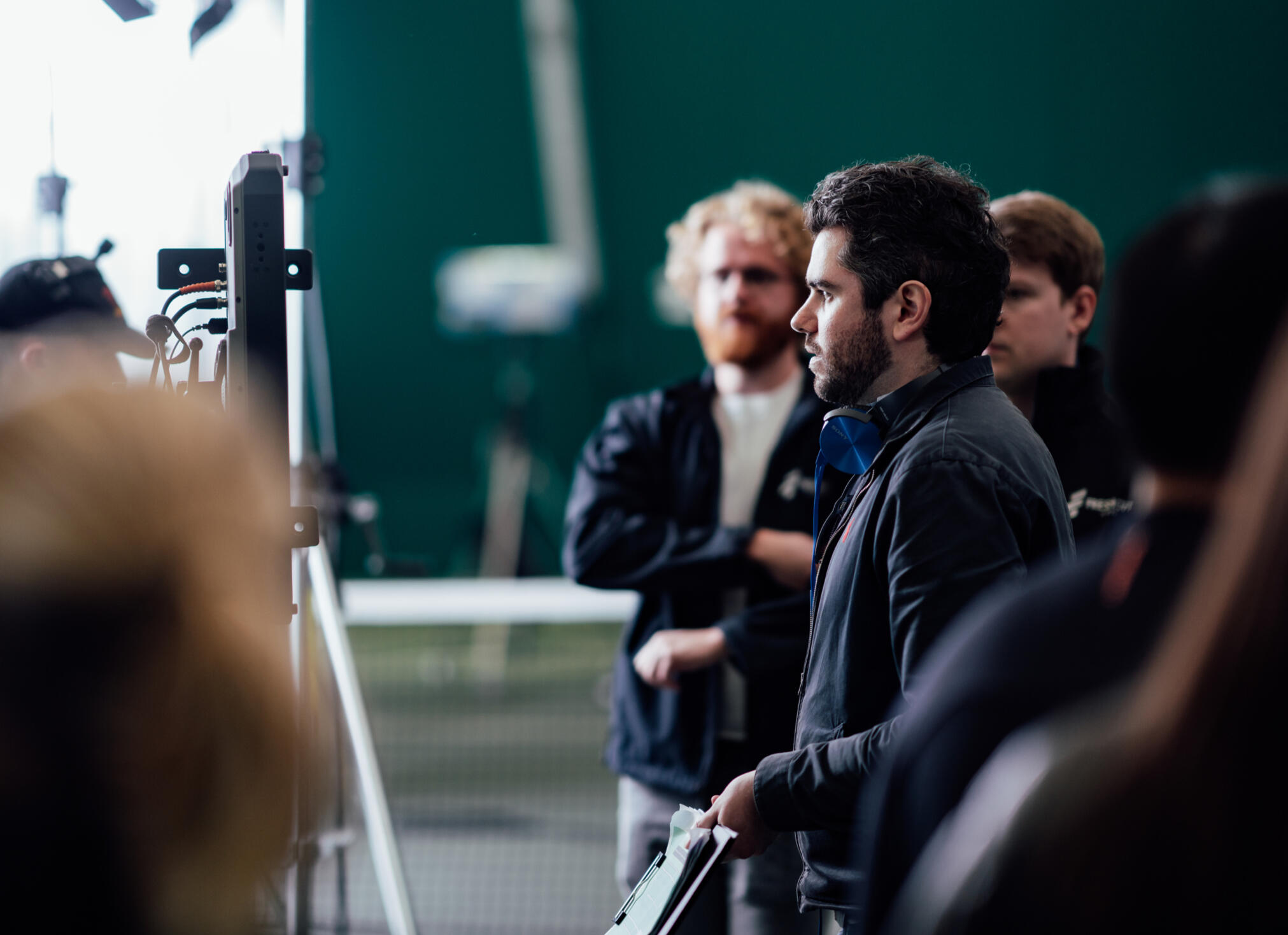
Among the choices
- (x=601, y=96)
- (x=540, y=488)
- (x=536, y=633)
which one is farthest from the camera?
(x=536, y=633)

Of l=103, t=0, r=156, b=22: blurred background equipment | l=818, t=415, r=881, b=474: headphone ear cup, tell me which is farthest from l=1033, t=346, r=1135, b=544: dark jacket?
l=103, t=0, r=156, b=22: blurred background equipment

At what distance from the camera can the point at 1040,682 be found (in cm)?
68

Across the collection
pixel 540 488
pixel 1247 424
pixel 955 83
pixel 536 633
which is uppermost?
pixel 955 83

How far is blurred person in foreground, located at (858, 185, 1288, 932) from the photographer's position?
685 mm

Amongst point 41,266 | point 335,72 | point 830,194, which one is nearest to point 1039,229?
point 830,194

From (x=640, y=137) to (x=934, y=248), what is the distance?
4365mm

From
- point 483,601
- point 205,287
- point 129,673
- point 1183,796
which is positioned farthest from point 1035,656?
point 483,601

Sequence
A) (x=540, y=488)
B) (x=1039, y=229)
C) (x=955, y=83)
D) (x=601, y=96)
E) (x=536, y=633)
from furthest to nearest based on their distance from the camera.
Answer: (x=536, y=633), (x=540, y=488), (x=601, y=96), (x=955, y=83), (x=1039, y=229)

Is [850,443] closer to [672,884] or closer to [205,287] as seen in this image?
[672,884]

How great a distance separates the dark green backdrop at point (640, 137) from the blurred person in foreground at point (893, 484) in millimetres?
3088

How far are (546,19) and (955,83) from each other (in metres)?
2.19

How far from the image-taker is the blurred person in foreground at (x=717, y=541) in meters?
1.98

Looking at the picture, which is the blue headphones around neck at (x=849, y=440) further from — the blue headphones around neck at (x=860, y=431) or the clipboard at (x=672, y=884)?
the clipboard at (x=672, y=884)

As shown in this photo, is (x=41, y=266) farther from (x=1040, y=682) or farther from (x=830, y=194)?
(x=1040, y=682)
